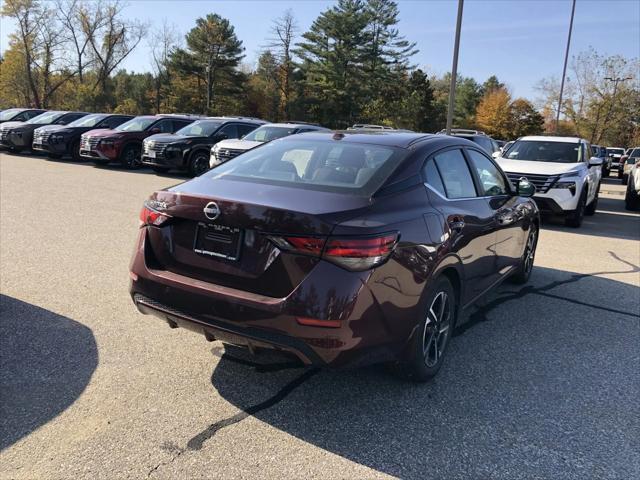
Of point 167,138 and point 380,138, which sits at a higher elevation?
point 380,138

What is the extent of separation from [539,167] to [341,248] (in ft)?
30.3

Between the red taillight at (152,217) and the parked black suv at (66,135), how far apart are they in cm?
1681

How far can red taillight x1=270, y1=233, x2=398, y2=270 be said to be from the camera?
2734 millimetres

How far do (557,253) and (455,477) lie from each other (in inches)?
243

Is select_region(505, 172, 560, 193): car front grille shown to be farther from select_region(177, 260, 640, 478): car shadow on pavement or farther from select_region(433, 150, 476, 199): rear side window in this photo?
select_region(433, 150, 476, 199): rear side window

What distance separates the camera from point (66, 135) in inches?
711

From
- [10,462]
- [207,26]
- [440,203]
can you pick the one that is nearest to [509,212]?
[440,203]

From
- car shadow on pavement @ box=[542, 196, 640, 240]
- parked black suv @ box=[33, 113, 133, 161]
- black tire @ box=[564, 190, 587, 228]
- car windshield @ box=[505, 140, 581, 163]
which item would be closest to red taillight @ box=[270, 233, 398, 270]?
car shadow on pavement @ box=[542, 196, 640, 240]

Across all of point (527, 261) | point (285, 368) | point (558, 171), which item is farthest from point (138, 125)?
point (285, 368)

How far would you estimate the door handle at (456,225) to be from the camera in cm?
362

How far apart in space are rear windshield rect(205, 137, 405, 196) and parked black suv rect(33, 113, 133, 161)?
53.7 ft

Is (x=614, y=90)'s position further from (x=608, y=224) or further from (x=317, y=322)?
(x=317, y=322)

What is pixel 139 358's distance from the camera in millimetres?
3727

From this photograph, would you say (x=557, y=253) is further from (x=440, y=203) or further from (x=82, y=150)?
(x=82, y=150)
